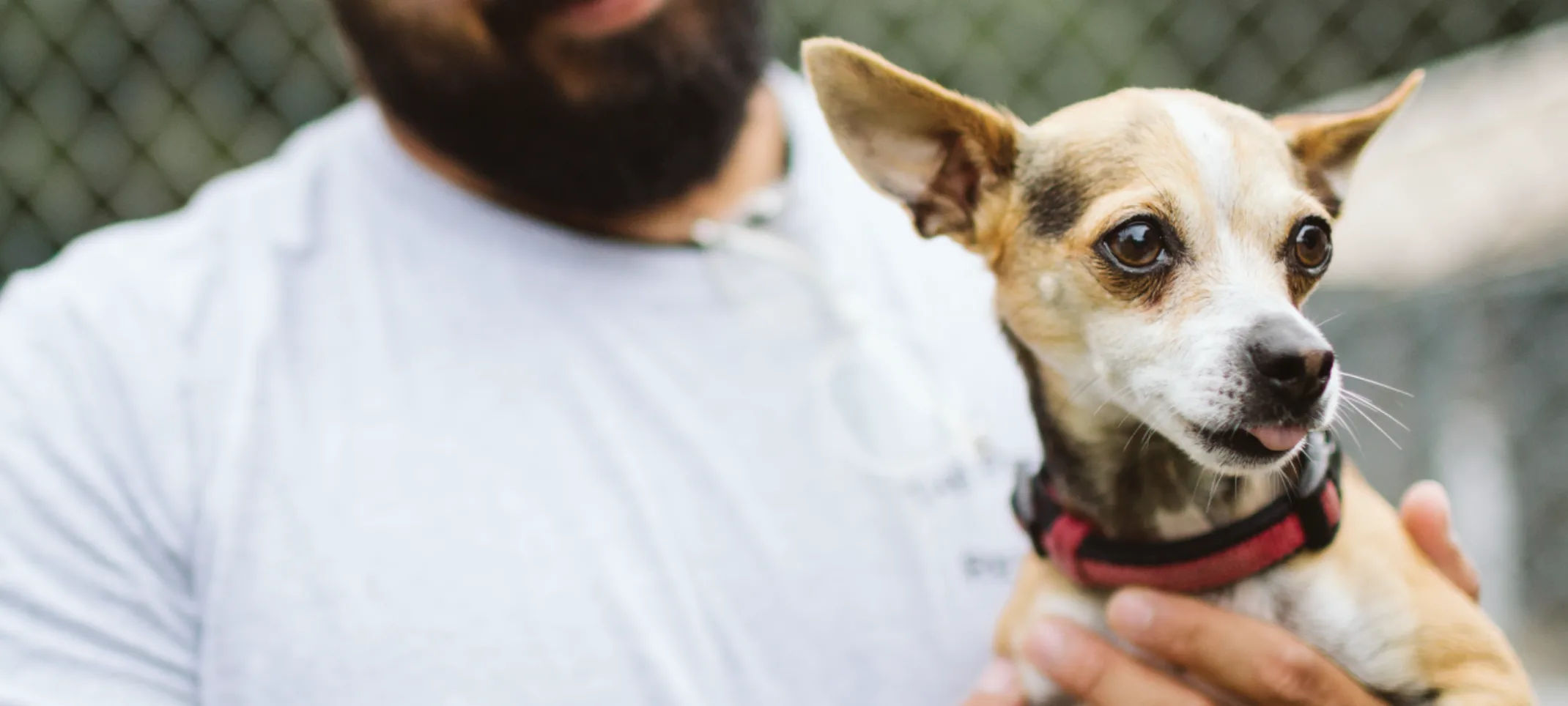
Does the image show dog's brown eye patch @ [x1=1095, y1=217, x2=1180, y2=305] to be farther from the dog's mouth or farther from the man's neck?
the man's neck

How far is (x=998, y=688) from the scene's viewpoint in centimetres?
110

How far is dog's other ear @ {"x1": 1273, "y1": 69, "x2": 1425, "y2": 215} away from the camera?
0.77 metres

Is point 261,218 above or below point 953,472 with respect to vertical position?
above

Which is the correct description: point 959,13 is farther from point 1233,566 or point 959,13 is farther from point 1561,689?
point 1233,566

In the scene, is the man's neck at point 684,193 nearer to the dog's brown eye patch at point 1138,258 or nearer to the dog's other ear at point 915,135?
the dog's other ear at point 915,135

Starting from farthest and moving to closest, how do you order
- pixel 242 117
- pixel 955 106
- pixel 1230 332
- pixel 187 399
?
pixel 242 117 < pixel 187 399 < pixel 955 106 < pixel 1230 332

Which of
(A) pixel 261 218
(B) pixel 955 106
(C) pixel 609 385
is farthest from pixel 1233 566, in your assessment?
(A) pixel 261 218

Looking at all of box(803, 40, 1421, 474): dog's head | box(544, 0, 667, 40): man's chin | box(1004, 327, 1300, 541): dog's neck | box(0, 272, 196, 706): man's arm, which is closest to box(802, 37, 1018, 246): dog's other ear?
box(803, 40, 1421, 474): dog's head

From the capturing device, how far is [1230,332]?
73 cm

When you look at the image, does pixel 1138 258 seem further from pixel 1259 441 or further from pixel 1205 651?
pixel 1205 651

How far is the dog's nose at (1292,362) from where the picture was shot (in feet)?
2.24

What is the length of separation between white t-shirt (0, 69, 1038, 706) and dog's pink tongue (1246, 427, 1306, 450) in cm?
45

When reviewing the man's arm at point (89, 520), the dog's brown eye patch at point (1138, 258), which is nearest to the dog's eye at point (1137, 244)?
the dog's brown eye patch at point (1138, 258)

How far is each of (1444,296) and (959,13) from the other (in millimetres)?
1895
